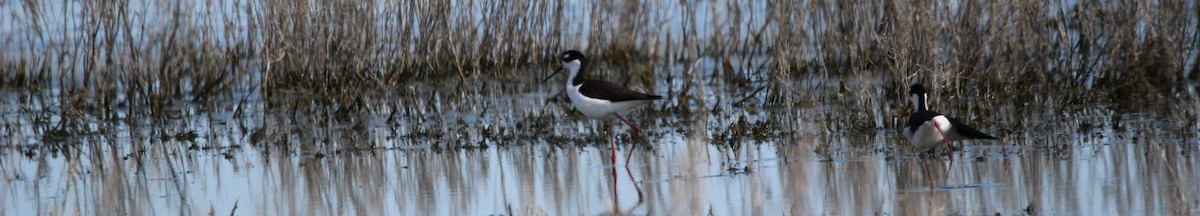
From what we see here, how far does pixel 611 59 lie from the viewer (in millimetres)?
13469

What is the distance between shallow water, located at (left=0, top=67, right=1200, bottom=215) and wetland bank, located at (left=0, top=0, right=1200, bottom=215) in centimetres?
3

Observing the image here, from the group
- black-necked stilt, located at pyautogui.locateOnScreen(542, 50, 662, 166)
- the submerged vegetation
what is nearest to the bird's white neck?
black-necked stilt, located at pyautogui.locateOnScreen(542, 50, 662, 166)

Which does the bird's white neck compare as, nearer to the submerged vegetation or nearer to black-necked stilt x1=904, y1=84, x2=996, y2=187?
the submerged vegetation

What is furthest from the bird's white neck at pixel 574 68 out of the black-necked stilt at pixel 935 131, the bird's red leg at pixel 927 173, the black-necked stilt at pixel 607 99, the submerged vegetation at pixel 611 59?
the bird's red leg at pixel 927 173

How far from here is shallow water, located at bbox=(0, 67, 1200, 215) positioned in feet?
20.9

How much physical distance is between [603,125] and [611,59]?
3687 mm

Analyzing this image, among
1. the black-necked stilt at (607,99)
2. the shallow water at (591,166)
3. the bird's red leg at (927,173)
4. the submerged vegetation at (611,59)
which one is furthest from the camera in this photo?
the submerged vegetation at (611,59)

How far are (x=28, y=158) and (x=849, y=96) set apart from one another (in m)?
5.56

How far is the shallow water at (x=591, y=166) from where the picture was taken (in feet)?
20.9

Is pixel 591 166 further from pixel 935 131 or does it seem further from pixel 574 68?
pixel 574 68

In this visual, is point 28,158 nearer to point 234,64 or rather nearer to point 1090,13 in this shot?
point 234,64

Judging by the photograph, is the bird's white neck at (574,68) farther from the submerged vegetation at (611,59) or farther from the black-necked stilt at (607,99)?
the submerged vegetation at (611,59)

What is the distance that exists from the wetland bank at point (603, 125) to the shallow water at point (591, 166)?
0.03 meters

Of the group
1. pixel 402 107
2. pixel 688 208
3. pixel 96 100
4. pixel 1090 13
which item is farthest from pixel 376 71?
pixel 688 208
